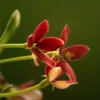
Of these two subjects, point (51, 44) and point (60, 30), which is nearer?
point (51, 44)

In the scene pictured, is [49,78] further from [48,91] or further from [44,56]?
[48,91]

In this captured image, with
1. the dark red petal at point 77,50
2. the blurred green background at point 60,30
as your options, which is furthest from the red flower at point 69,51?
the blurred green background at point 60,30

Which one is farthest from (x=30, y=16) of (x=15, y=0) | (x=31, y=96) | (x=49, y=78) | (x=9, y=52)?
(x=49, y=78)

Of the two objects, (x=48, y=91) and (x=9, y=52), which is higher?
(x=9, y=52)

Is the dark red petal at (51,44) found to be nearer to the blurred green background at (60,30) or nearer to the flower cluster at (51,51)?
the flower cluster at (51,51)

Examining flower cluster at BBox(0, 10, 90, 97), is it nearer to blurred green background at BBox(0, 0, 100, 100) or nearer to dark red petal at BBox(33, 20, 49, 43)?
dark red petal at BBox(33, 20, 49, 43)

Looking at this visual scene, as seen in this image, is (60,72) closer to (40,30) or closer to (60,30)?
(40,30)

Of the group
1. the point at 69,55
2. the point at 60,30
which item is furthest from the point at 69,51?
the point at 60,30
